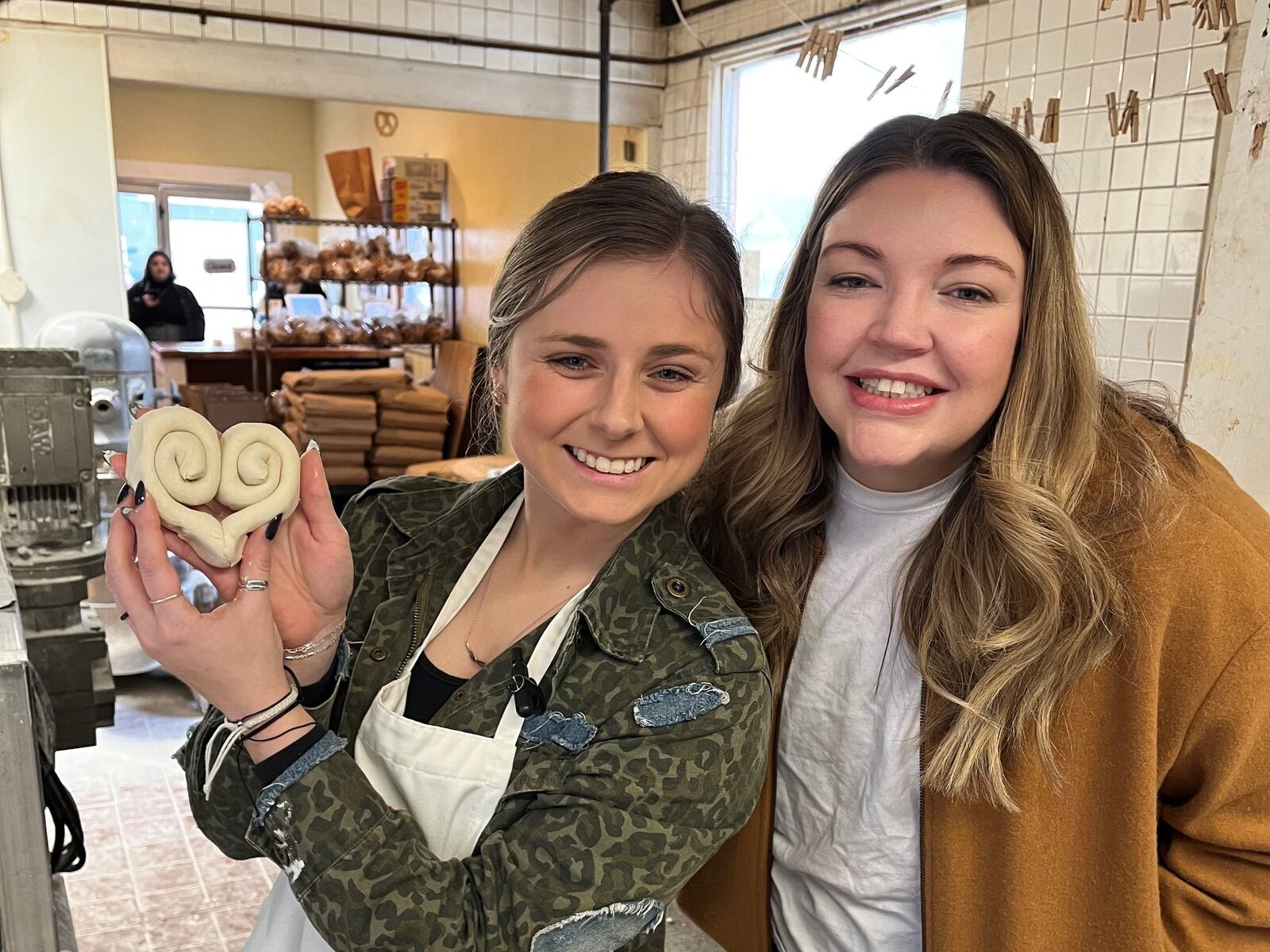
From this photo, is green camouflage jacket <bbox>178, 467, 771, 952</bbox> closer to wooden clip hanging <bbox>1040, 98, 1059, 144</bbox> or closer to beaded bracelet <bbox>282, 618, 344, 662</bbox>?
beaded bracelet <bbox>282, 618, 344, 662</bbox>

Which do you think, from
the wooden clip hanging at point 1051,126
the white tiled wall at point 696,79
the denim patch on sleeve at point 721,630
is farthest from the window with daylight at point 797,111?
the denim patch on sleeve at point 721,630

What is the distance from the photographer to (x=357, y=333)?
606 cm

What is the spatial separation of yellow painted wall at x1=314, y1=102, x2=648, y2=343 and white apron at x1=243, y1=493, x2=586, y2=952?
3.90m

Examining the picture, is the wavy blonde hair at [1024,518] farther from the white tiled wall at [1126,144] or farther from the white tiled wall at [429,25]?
the white tiled wall at [429,25]

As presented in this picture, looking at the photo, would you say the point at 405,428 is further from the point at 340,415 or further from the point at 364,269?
the point at 364,269

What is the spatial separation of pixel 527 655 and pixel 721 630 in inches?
8.4

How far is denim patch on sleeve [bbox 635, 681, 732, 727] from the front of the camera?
0.99 meters

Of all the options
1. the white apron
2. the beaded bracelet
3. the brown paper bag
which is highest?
the brown paper bag

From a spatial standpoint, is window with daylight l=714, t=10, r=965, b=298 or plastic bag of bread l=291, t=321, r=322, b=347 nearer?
window with daylight l=714, t=10, r=965, b=298

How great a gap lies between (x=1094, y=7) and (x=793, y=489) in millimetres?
2177

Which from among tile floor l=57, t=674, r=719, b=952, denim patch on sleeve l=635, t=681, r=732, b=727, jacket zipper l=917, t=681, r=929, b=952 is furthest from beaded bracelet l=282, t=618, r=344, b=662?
tile floor l=57, t=674, r=719, b=952

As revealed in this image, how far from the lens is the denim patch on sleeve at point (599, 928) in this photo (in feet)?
3.07

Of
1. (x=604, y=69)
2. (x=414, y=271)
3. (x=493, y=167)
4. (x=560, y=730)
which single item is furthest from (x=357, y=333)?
(x=560, y=730)

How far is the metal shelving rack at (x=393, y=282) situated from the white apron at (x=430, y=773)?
17.0ft
